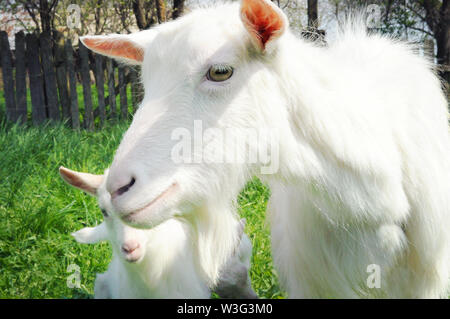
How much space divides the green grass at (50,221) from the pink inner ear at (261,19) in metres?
1.60

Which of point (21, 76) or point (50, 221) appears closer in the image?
point (50, 221)

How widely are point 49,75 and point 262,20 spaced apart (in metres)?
6.50

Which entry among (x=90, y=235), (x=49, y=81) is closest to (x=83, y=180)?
(x=90, y=235)

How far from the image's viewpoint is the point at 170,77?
5.38 feet

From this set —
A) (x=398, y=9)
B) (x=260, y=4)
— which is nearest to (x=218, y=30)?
(x=260, y=4)

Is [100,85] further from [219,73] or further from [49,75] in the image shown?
[219,73]

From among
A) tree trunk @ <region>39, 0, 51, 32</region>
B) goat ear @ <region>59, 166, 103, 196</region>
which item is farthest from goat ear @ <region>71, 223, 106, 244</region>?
tree trunk @ <region>39, 0, 51, 32</region>

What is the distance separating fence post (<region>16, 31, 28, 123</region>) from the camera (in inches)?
287

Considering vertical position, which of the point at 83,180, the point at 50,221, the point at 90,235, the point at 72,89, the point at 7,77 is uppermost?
the point at 7,77

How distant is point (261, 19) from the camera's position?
1.58 meters

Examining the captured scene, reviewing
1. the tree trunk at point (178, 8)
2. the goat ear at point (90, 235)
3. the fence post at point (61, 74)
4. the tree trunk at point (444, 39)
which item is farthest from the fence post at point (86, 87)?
the tree trunk at point (444, 39)

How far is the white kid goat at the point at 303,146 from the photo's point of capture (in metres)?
1.57

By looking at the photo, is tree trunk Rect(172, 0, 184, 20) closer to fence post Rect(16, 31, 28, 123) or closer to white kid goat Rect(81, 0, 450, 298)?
fence post Rect(16, 31, 28, 123)
